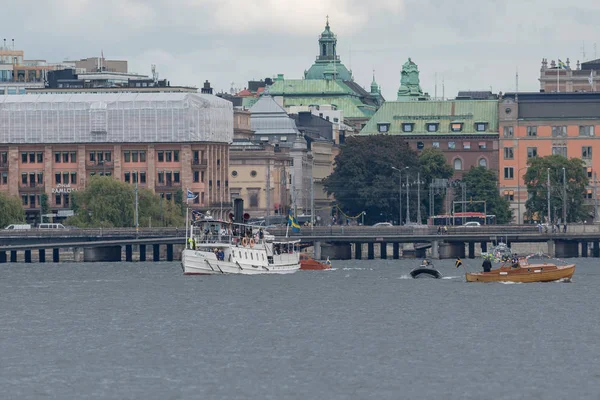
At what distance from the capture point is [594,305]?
13650cm

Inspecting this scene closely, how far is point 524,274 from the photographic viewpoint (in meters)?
155

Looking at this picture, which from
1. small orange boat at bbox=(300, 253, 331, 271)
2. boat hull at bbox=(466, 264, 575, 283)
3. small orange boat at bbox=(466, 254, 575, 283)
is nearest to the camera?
small orange boat at bbox=(466, 254, 575, 283)

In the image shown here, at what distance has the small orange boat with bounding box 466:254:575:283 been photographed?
154750 mm

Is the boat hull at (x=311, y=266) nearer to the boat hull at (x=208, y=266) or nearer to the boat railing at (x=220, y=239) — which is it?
the boat hull at (x=208, y=266)

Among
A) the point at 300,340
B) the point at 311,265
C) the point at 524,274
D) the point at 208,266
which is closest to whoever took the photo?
the point at 300,340

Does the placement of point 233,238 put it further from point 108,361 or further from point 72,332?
point 108,361

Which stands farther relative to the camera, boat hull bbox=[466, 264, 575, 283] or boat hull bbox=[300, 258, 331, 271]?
boat hull bbox=[300, 258, 331, 271]

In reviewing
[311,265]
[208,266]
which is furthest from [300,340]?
[311,265]

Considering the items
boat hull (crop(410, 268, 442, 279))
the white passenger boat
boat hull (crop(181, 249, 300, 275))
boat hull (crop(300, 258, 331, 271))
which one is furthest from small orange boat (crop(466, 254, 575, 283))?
boat hull (crop(300, 258, 331, 271))

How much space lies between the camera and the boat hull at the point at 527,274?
155 meters

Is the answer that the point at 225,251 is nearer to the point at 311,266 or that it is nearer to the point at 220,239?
the point at 220,239

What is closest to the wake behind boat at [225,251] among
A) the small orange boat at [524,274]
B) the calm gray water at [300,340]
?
the calm gray water at [300,340]

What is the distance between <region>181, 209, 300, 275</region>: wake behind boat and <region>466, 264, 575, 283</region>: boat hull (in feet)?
76.3

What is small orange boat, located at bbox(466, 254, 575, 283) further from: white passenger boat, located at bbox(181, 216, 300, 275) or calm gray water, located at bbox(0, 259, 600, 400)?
white passenger boat, located at bbox(181, 216, 300, 275)
